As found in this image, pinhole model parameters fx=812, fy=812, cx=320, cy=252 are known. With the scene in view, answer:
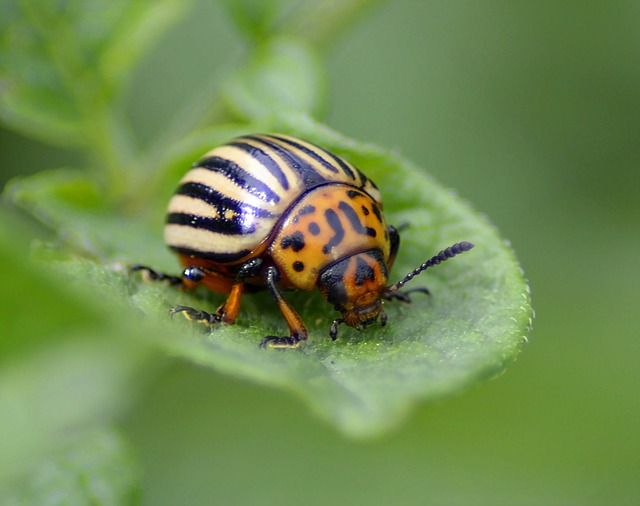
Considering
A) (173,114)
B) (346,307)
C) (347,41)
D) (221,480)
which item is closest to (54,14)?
(346,307)

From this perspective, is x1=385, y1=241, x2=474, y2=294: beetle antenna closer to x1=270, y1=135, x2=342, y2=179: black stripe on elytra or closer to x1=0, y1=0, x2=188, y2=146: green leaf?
x1=270, y1=135, x2=342, y2=179: black stripe on elytra

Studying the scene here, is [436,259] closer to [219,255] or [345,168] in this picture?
[345,168]

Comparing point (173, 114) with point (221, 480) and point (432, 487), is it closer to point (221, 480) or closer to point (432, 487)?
point (221, 480)

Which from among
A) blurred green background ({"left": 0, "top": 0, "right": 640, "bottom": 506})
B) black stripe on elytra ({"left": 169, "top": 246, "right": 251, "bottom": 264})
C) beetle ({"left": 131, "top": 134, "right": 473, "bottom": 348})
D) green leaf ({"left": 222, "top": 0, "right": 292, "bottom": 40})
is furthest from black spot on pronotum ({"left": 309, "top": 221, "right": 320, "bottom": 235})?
blurred green background ({"left": 0, "top": 0, "right": 640, "bottom": 506})

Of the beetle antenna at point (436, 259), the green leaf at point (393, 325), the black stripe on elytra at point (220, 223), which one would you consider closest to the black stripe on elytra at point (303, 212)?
the black stripe on elytra at point (220, 223)

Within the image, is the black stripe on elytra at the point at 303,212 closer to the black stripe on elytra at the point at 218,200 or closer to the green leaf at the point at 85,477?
the black stripe on elytra at the point at 218,200

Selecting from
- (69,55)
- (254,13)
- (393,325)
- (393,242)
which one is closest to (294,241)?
(393,242)
